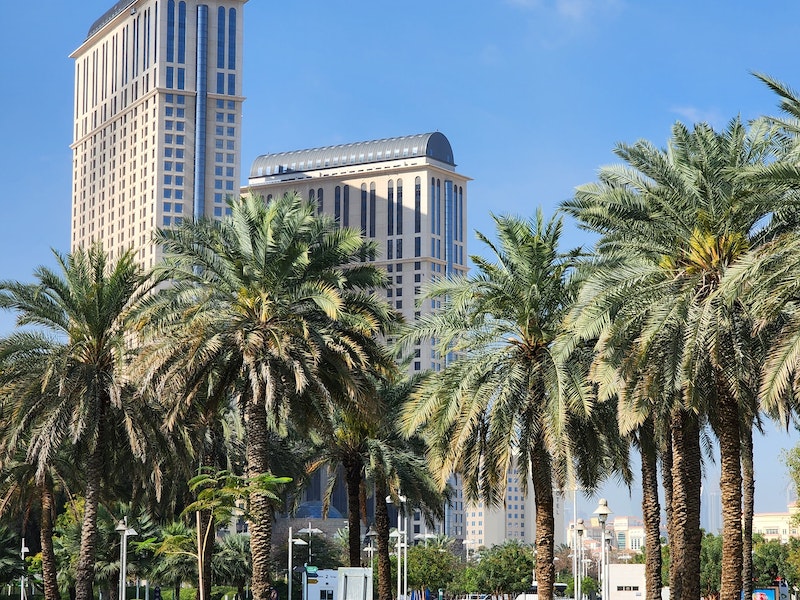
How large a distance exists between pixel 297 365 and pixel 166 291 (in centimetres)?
478

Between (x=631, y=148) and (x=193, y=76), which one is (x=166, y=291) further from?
(x=193, y=76)

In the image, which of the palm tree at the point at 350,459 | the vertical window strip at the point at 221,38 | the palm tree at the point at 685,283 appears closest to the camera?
the palm tree at the point at 685,283

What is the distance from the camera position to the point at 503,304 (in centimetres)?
3212

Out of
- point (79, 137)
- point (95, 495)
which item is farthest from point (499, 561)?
point (79, 137)

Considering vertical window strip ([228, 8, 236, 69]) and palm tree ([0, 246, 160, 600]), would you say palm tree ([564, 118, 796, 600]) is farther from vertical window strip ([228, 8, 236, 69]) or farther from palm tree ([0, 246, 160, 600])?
vertical window strip ([228, 8, 236, 69])

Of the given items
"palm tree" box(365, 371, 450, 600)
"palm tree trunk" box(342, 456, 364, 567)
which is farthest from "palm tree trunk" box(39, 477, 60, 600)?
"palm tree" box(365, 371, 450, 600)

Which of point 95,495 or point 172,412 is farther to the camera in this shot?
point 95,495

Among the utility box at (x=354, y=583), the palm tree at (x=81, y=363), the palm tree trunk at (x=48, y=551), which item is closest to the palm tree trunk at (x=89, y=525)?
the palm tree at (x=81, y=363)

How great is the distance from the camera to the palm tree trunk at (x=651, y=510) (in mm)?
36406

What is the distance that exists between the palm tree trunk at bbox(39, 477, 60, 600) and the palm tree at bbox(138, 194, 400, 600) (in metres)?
11.8

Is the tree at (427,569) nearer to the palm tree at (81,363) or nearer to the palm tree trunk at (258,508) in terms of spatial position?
the palm tree at (81,363)

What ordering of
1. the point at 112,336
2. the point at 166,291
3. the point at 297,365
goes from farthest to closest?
the point at 112,336 < the point at 166,291 < the point at 297,365

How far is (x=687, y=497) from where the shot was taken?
30.8 meters

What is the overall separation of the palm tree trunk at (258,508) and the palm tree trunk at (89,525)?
5.80m
